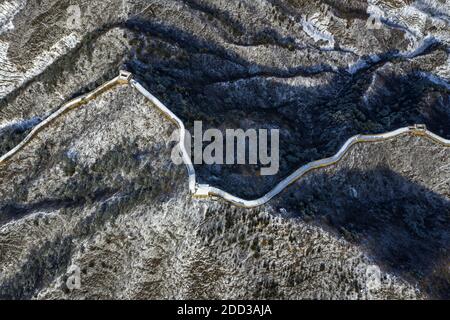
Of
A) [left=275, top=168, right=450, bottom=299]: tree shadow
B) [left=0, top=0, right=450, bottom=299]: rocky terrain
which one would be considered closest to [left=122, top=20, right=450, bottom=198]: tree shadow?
[left=0, top=0, right=450, bottom=299]: rocky terrain

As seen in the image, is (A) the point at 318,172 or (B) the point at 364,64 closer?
(A) the point at 318,172

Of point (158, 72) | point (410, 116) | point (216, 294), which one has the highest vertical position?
point (158, 72)

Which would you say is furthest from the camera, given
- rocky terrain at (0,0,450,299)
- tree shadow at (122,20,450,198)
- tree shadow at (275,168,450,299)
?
tree shadow at (122,20,450,198)

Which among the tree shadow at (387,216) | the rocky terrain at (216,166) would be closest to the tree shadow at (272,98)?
the rocky terrain at (216,166)

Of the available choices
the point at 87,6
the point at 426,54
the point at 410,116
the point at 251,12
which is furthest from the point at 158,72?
the point at 426,54

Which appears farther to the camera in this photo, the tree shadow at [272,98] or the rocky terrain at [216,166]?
the tree shadow at [272,98]

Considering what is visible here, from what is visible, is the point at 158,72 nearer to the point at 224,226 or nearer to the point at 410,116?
the point at 224,226

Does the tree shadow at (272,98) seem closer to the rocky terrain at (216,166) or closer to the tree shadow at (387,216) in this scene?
the rocky terrain at (216,166)

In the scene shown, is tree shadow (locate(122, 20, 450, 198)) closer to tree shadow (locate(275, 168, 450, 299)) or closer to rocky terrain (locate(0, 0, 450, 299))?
rocky terrain (locate(0, 0, 450, 299))
